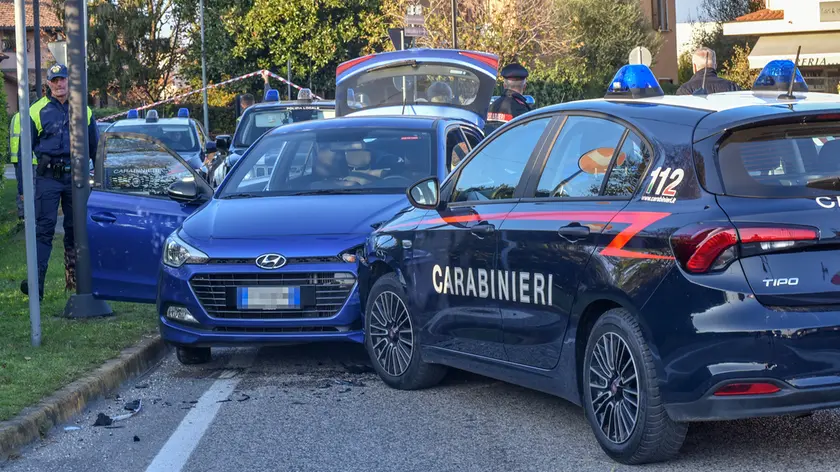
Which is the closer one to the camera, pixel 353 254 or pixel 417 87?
pixel 353 254

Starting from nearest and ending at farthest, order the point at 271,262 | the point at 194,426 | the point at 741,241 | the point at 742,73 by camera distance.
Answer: the point at 741,241
the point at 194,426
the point at 271,262
the point at 742,73

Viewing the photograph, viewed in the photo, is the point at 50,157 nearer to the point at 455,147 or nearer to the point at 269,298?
the point at 455,147

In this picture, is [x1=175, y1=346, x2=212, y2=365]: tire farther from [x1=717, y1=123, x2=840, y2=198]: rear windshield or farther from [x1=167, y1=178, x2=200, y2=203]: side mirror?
[x1=717, y1=123, x2=840, y2=198]: rear windshield

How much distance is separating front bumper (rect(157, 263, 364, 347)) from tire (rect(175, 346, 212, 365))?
0.37 m

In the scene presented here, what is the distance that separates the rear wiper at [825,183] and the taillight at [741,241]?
27 cm

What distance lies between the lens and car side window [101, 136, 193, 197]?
10.9 m

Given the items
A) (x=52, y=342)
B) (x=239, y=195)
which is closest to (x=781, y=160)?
(x=239, y=195)

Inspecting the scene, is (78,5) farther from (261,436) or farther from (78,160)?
(261,436)

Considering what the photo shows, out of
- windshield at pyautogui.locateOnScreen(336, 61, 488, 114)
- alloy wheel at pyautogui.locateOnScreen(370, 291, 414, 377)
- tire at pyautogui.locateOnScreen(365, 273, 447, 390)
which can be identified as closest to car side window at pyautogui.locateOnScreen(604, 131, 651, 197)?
tire at pyautogui.locateOnScreen(365, 273, 447, 390)

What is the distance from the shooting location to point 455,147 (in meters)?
10.2

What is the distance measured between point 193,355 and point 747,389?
4729 millimetres

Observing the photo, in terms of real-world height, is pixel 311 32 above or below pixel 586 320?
above

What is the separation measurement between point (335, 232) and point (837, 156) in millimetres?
3745

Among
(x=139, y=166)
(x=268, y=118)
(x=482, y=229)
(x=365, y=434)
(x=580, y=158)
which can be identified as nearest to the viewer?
(x=580, y=158)
